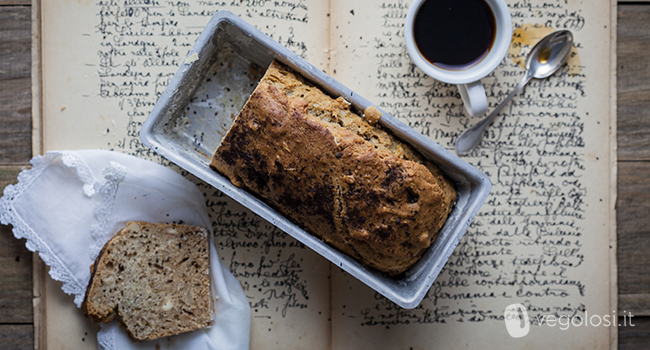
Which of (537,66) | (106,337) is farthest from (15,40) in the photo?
(537,66)

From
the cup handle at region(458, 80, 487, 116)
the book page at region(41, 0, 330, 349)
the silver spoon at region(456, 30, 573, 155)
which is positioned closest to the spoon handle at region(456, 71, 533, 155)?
the silver spoon at region(456, 30, 573, 155)

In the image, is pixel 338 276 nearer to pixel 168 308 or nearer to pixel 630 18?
pixel 168 308

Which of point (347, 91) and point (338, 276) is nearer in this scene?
point (347, 91)

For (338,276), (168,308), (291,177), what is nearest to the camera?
(291,177)

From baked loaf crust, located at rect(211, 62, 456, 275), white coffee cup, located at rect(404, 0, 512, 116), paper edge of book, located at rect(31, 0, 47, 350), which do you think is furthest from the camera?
paper edge of book, located at rect(31, 0, 47, 350)

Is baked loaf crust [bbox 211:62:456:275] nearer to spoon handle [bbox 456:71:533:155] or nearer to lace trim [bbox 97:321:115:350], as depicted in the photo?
spoon handle [bbox 456:71:533:155]

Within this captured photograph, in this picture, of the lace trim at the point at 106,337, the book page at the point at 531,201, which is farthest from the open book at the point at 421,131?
the lace trim at the point at 106,337

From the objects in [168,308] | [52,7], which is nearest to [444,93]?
[168,308]
